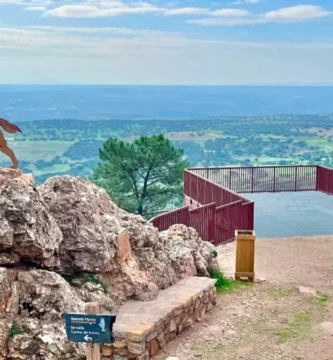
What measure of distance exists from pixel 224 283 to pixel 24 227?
4470 millimetres

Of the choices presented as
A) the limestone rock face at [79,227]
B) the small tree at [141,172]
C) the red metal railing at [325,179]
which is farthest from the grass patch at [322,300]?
the small tree at [141,172]

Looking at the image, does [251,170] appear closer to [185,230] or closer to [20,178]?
[185,230]

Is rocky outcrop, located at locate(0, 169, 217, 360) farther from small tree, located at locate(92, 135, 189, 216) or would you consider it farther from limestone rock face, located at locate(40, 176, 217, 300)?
small tree, located at locate(92, 135, 189, 216)

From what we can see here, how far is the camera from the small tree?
2327cm

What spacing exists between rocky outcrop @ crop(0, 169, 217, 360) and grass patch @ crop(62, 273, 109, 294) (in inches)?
0.5

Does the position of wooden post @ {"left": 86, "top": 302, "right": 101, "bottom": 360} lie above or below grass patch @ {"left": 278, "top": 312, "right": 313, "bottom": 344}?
above

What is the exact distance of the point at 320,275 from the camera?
444 inches

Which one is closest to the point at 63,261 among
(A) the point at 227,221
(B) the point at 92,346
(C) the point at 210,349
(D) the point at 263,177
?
(C) the point at 210,349

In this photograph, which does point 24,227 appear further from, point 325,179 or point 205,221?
point 325,179

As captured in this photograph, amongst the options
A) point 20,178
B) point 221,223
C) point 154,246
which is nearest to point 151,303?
point 154,246

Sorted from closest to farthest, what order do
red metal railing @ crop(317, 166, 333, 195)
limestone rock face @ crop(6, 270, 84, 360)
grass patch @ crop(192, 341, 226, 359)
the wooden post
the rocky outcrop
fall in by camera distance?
the wooden post → limestone rock face @ crop(6, 270, 84, 360) → the rocky outcrop → grass patch @ crop(192, 341, 226, 359) → red metal railing @ crop(317, 166, 333, 195)

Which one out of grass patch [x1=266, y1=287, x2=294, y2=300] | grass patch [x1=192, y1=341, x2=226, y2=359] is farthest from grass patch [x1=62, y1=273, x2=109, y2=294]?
grass patch [x1=266, y1=287, x2=294, y2=300]

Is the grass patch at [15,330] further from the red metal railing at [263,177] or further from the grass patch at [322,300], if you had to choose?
the red metal railing at [263,177]

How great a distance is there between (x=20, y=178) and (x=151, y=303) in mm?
2327
